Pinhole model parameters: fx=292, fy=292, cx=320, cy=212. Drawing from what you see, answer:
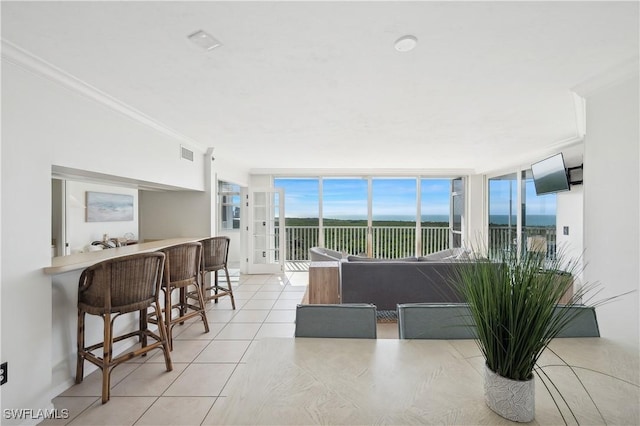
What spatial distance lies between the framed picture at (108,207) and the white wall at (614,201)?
21.4ft

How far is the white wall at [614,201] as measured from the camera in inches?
76.7

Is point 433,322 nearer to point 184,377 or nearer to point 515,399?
point 515,399

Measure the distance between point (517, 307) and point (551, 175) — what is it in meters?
4.41

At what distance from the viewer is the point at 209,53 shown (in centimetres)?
184

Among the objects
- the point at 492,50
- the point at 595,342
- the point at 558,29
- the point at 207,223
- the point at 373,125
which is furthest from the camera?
the point at 207,223

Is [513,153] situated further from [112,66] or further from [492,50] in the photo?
[112,66]

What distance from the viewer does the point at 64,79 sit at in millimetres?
2098

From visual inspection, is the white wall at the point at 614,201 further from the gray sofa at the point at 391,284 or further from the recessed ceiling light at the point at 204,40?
the recessed ceiling light at the point at 204,40

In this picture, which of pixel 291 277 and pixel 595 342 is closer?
pixel 595 342

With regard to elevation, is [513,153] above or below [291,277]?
above

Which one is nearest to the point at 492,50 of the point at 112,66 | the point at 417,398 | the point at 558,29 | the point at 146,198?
the point at 558,29

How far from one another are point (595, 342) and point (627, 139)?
5.00 feet

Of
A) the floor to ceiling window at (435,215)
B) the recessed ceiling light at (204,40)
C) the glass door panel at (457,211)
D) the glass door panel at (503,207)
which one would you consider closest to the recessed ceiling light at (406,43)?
the recessed ceiling light at (204,40)

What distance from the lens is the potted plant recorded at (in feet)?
2.70
